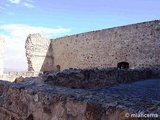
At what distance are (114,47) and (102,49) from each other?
1115 millimetres

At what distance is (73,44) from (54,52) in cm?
317

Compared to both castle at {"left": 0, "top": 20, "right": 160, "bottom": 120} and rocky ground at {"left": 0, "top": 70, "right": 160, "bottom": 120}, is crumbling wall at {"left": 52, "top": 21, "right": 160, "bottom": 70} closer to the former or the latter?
castle at {"left": 0, "top": 20, "right": 160, "bottom": 120}

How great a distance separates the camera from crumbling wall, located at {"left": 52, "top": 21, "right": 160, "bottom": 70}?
13203 mm

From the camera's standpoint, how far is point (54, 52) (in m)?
20.6

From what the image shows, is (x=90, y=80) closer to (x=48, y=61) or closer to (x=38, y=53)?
(x=38, y=53)

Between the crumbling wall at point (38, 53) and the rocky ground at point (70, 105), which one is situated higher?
the crumbling wall at point (38, 53)

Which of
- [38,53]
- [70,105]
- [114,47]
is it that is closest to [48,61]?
[38,53]

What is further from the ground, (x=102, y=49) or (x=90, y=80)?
(x=102, y=49)

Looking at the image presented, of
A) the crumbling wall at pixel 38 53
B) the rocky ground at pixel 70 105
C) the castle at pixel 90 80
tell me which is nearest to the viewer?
the rocky ground at pixel 70 105

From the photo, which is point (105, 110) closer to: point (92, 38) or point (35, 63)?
point (92, 38)

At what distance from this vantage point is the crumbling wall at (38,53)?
19609 mm

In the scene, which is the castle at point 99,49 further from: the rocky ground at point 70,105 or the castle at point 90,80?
the rocky ground at point 70,105

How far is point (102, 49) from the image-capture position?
15953mm

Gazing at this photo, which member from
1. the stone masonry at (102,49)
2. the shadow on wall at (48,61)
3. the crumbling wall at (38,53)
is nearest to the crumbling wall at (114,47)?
the stone masonry at (102,49)
